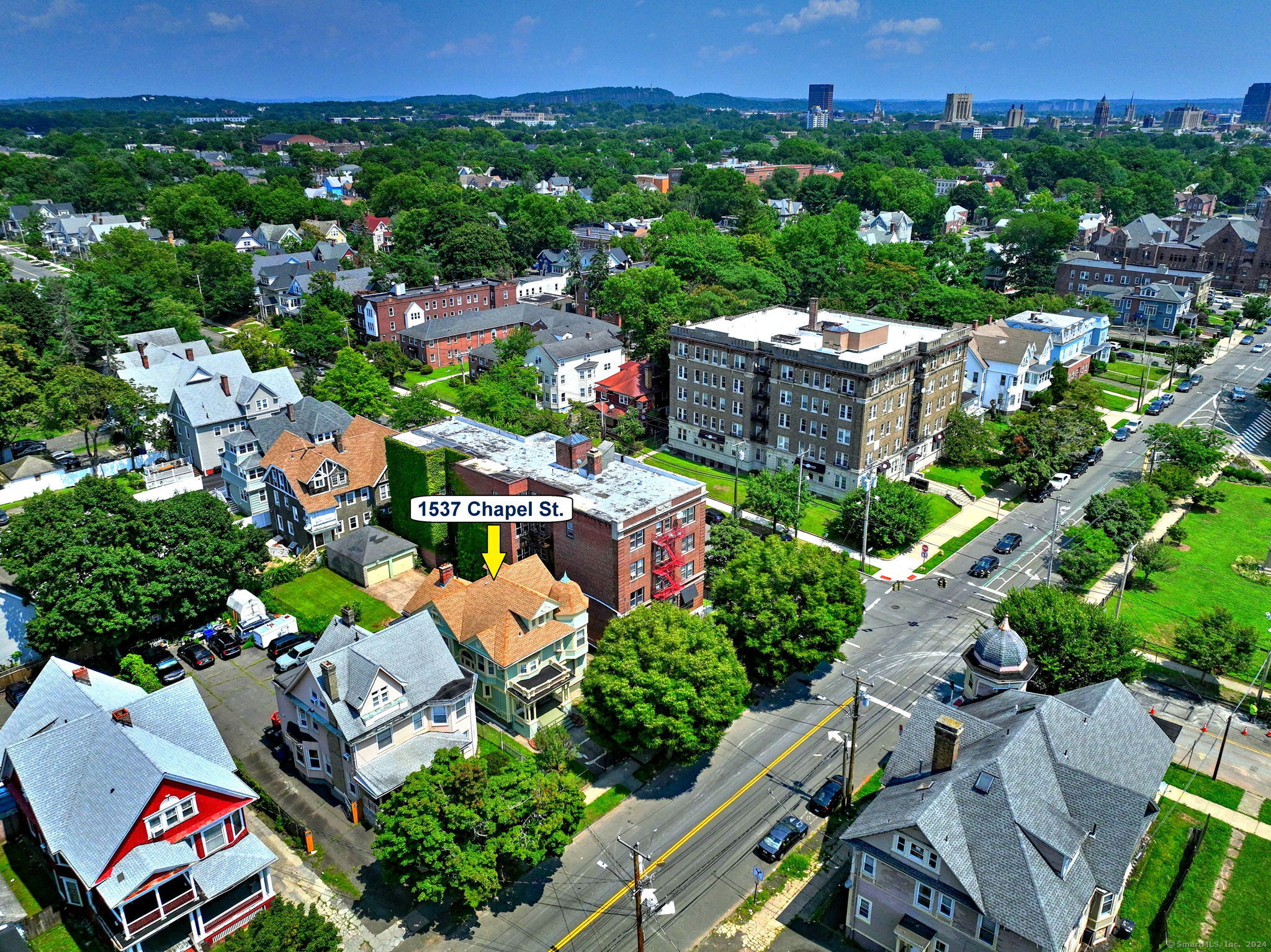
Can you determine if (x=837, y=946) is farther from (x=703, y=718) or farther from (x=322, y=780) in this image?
(x=322, y=780)

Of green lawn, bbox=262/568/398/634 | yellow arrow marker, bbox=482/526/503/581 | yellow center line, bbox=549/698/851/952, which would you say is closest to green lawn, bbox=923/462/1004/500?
yellow center line, bbox=549/698/851/952

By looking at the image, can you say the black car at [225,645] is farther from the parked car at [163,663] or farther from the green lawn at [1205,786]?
the green lawn at [1205,786]

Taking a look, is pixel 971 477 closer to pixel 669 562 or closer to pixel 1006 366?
pixel 1006 366

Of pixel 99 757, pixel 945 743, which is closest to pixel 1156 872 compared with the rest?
pixel 945 743

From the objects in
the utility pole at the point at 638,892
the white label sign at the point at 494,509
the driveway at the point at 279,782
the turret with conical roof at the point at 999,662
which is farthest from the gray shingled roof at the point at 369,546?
the turret with conical roof at the point at 999,662

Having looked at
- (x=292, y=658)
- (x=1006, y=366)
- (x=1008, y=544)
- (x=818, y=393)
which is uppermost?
(x=818, y=393)

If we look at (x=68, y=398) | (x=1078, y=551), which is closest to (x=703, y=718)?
(x=1078, y=551)

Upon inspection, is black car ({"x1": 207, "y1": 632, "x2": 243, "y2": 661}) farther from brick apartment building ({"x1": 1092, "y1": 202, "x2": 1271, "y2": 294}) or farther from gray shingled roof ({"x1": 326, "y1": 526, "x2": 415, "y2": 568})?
brick apartment building ({"x1": 1092, "y1": 202, "x2": 1271, "y2": 294})
